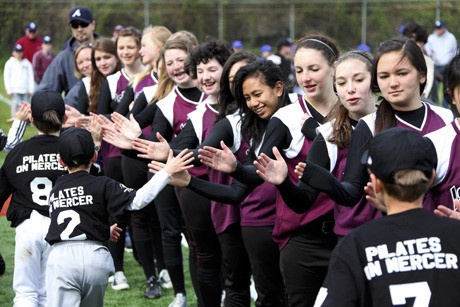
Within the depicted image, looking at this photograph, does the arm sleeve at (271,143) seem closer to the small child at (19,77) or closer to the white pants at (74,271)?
the white pants at (74,271)

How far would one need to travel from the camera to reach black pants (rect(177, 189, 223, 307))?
21.5ft

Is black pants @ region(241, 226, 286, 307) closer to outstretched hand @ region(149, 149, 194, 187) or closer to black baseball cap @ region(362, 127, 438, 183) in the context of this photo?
outstretched hand @ region(149, 149, 194, 187)

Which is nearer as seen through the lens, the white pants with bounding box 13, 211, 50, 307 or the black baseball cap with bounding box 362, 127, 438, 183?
the black baseball cap with bounding box 362, 127, 438, 183

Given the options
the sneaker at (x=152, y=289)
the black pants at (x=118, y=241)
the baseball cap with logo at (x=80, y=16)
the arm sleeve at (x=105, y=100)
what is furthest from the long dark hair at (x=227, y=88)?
the baseball cap with logo at (x=80, y=16)

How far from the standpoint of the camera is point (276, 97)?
19.1 feet

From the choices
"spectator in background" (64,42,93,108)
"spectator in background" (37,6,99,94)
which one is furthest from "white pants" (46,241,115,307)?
"spectator in background" (37,6,99,94)

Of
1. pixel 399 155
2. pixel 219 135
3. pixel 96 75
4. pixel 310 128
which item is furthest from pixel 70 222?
pixel 96 75

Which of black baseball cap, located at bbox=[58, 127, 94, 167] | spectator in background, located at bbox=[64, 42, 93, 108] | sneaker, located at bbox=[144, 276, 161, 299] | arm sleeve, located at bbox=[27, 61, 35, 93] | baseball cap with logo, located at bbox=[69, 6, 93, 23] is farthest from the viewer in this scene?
arm sleeve, located at bbox=[27, 61, 35, 93]

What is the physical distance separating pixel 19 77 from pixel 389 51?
1760 cm

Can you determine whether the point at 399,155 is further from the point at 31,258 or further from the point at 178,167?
the point at 31,258

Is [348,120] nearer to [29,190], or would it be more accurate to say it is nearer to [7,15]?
[29,190]

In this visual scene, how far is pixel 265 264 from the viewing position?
19.0 feet

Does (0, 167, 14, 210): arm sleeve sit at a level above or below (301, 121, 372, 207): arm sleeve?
below

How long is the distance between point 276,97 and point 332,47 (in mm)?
479
